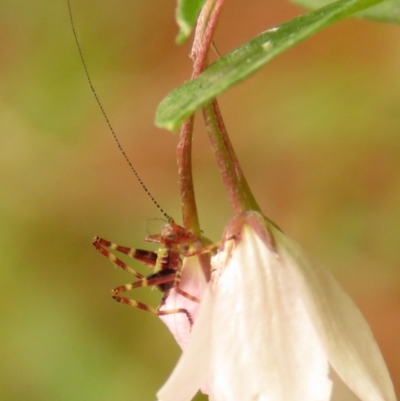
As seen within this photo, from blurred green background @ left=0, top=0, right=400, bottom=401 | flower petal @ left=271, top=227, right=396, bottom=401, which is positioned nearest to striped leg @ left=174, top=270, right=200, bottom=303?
flower petal @ left=271, top=227, right=396, bottom=401

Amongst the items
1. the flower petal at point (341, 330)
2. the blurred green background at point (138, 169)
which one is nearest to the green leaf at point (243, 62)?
the flower petal at point (341, 330)

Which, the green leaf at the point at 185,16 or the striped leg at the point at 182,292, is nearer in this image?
the green leaf at the point at 185,16

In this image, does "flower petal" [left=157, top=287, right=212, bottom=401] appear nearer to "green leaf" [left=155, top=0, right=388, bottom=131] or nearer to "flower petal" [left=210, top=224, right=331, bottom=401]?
"flower petal" [left=210, top=224, right=331, bottom=401]

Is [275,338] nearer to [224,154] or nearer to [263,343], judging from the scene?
[263,343]

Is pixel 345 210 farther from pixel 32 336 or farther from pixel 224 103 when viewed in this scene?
pixel 32 336

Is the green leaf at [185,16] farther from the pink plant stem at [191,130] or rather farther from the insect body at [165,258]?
the insect body at [165,258]

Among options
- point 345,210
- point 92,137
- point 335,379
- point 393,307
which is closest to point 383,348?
point 393,307
